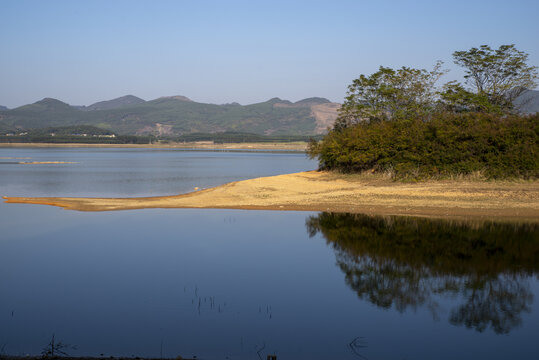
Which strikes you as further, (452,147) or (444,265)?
(452,147)

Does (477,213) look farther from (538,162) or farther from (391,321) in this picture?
(391,321)

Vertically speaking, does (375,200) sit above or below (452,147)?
below

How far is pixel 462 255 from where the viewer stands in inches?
502

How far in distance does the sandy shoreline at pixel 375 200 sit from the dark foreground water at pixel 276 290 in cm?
255

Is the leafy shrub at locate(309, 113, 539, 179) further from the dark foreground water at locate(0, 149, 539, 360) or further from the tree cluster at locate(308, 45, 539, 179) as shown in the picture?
the dark foreground water at locate(0, 149, 539, 360)

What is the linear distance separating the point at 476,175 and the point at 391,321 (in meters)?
19.1

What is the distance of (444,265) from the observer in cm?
1174

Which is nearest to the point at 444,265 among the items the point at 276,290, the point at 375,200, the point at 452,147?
the point at 276,290

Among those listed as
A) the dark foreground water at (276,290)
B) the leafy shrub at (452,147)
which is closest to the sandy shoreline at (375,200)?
the leafy shrub at (452,147)

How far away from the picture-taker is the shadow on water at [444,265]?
910 centimetres

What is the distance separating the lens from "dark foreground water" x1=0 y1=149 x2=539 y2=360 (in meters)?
7.50

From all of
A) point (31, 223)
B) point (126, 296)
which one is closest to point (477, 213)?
point (126, 296)

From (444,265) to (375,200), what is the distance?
10.8 meters

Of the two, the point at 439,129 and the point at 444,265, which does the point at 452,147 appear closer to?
the point at 439,129
